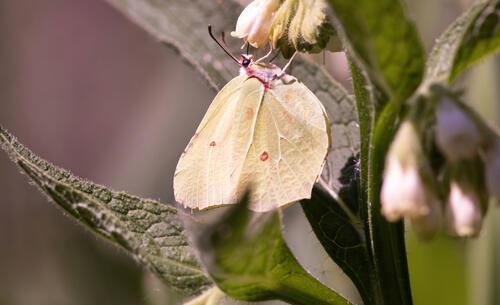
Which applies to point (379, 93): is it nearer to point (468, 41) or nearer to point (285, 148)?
point (468, 41)

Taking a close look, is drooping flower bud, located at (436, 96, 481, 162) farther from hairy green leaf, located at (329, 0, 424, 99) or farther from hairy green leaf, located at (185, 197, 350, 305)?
hairy green leaf, located at (185, 197, 350, 305)

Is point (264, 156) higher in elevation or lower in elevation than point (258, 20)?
lower

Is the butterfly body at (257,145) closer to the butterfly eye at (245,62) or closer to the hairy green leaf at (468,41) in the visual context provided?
the butterfly eye at (245,62)

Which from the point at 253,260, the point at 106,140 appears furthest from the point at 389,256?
the point at 106,140

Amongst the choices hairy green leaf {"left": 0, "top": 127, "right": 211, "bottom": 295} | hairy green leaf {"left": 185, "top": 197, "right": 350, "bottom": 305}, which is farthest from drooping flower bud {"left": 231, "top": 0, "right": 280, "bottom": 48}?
hairy green leaf {"left": 185, "top": 197, "right": 350, "bottom": 305}

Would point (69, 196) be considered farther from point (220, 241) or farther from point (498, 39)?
point (498, 39)

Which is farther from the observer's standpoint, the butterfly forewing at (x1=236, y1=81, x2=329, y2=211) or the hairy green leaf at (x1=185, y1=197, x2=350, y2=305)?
the butterfly forewing at (x1=236, y1=81, x2=329, y2=211)
